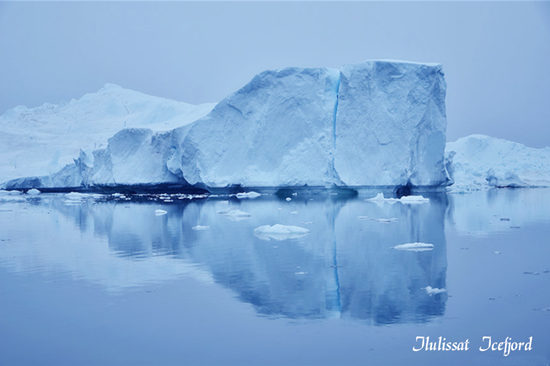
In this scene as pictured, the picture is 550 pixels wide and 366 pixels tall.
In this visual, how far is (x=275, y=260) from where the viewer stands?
5098mm

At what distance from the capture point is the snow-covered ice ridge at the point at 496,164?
26.1m

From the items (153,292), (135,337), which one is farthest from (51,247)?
(135,337)

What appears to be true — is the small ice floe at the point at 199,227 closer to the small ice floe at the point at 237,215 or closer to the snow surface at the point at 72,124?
the small ice floe at the point at 237,215

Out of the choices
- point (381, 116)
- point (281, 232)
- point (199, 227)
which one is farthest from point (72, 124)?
point (281, 232)

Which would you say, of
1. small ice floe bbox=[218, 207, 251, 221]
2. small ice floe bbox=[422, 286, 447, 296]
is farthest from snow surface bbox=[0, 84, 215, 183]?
small ice floe bbox=[422, 286, 447, 296]

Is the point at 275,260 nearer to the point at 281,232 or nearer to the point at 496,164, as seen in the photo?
the point at 281,232

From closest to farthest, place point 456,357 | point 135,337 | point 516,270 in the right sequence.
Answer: point 456,357, point 135,337, point 516,270

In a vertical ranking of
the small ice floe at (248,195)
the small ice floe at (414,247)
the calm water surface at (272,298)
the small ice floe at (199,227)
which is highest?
the small ice floe at (248,195)

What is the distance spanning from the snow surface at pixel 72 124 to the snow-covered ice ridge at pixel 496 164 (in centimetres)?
1378

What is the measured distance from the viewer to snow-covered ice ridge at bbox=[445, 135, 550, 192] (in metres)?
26.1

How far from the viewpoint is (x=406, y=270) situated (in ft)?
14.8

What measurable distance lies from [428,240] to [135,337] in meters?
4.23

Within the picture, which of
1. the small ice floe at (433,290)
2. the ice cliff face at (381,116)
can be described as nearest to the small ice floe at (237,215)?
the small ice floe at (433,290)

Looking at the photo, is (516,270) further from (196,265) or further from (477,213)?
(477,213)
